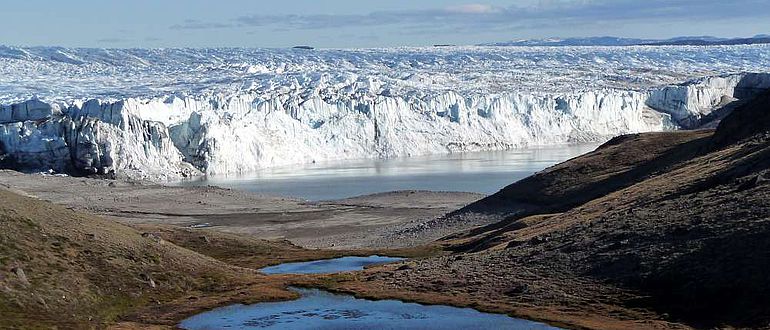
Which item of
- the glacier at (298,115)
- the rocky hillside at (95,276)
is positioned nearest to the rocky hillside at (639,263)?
the rocky hillside at (95,276)

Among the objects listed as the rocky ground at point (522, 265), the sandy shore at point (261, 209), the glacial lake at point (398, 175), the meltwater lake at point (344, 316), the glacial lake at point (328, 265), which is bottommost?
the glacial lake at point (398, 175)

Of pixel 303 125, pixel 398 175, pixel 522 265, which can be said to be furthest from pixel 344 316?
pixel 303 125

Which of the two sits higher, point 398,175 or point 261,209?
point 261,209

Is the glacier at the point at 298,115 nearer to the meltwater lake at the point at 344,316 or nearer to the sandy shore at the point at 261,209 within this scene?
the sandy shore at the point at 261,209

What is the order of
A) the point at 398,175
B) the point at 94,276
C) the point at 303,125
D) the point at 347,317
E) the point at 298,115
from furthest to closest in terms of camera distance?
the point at 303,125, the point at 298,115, the point at 398,175, the point at 94,276, the point at 347,317

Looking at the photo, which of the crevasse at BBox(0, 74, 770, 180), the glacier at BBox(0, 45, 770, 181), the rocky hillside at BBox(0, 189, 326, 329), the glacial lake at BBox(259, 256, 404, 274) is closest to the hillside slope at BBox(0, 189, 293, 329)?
the rocky hillside at BBox(0, 189, 326, 329)

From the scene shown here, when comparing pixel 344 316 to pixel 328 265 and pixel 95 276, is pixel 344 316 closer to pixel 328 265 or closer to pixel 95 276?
pixel 95 276

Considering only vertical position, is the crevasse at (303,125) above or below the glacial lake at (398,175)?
above

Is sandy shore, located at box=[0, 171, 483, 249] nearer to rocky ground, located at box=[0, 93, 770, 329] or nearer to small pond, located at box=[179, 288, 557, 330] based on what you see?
rocky ground, located at box=[0, 93, 770, 329]
